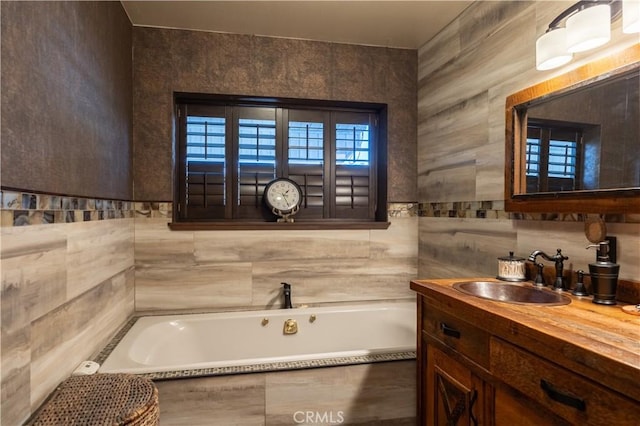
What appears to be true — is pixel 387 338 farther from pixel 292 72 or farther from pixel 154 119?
pixel 154 119

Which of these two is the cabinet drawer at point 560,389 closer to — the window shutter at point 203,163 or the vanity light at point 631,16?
the vanity light at point 631,16

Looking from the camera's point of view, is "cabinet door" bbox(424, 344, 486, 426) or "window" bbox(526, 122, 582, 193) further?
"window" bbox(526, 122, 582, 193)

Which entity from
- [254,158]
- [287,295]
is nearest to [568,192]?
[287,295]

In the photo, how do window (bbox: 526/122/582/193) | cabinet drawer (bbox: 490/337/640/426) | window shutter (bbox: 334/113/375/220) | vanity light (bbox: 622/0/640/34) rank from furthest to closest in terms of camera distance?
window shutter (bbox: 334/113/375/220) → window (bbox: 526/122/582/193) → vanity light (bbox: 622/0/640/34) → cabinet drawer (bbox: 490/337/640/426)

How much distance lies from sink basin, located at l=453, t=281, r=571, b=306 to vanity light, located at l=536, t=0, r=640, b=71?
3.09 feet

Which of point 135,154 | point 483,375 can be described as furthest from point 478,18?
point 135,154

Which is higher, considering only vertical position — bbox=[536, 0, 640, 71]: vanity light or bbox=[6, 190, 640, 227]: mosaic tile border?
bbox=[536, 0, 640, 71]: vanity light

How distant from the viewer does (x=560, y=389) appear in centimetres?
90

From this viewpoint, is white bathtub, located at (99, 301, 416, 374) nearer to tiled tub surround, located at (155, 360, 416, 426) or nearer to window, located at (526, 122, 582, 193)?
tiled tub surround, located at (155, 360, 416, 426)

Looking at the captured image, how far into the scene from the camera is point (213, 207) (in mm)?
2625

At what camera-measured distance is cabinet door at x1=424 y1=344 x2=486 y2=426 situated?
1.22 m

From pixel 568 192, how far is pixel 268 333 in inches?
73.1

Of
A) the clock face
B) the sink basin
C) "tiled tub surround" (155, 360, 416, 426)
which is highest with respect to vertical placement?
the clock face

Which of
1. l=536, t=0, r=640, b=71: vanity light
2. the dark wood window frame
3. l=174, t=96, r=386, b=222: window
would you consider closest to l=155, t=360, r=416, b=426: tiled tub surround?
the dark wood window frame
